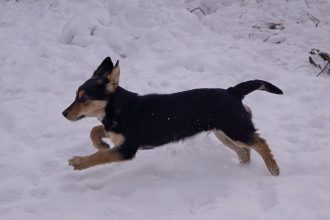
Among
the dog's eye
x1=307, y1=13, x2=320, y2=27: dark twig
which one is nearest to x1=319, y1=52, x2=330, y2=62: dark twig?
x1=307, y1=13, x2=320, y2=27: dark twig

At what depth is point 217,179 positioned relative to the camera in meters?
4.80

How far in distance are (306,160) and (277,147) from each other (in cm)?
52

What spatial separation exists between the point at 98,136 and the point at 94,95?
597 mm

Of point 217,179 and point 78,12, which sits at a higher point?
point 217,179

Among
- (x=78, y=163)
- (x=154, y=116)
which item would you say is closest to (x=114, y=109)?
(x=154, y=116)

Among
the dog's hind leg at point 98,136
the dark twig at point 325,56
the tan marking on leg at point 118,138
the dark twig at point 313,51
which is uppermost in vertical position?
the tan marking on leg at point 118,138

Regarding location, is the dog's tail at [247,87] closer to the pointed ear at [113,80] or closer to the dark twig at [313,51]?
the pointed ear at [113,80]

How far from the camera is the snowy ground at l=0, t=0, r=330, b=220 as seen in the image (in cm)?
431

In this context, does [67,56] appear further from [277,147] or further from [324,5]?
[324,5]

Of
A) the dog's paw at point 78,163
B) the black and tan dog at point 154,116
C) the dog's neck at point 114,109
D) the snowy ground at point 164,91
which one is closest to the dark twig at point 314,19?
the snowy ground at point 164,91

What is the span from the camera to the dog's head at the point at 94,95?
4668 millimetres

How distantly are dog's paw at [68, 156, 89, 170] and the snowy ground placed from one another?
0.19 meters

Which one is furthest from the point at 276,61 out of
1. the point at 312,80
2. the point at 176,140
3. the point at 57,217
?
the point at 57,217

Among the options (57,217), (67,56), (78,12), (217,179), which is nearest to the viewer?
(57,217)
